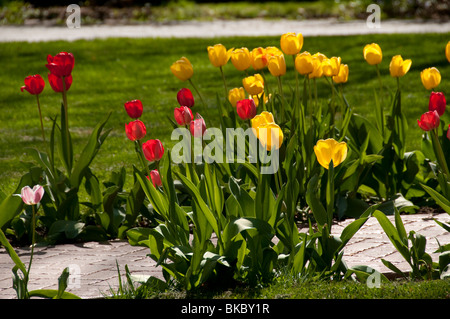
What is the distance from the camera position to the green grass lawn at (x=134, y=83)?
22.9 feet

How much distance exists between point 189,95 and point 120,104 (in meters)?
4.60

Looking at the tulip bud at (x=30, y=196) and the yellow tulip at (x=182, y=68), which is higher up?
the yellow tulip at (x=182, y=68)

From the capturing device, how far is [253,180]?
4473 millimetres

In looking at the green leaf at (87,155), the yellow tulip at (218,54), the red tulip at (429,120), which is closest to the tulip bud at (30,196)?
the green leaf at (87,155)

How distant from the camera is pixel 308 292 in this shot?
126 inches

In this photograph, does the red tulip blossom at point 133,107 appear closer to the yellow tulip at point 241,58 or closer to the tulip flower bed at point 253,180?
the tulip flower bed at point 253,180

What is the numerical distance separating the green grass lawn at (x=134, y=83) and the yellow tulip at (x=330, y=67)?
69.2 inches

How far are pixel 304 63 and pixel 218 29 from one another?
895cm

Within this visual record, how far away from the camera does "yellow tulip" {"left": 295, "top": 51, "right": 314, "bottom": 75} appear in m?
4.06

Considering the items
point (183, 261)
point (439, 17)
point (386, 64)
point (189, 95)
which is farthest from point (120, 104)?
point (439, 17)

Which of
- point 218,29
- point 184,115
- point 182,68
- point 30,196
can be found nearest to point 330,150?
point 184,115

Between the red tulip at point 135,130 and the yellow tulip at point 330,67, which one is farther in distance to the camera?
the yellow tulip at point 330,67

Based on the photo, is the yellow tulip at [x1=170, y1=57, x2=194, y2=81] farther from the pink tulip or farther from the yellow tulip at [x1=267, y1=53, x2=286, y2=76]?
the pink tulip

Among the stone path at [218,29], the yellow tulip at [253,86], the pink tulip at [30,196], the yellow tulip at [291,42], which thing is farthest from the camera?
the stone path at [218,29]
